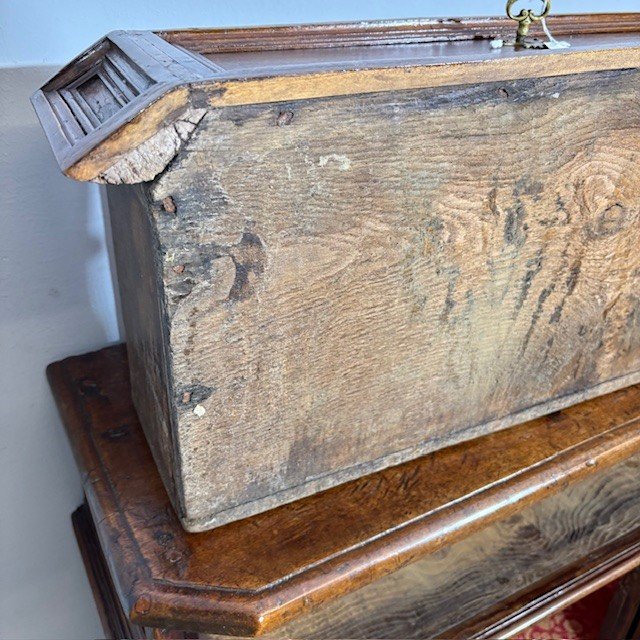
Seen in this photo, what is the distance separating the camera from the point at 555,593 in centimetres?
101

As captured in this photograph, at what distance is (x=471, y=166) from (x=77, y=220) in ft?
1.73

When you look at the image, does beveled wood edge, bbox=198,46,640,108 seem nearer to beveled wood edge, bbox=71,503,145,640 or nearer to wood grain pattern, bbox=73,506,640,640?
wood grain pattern, bbox=73,506,640,640

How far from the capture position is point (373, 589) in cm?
94

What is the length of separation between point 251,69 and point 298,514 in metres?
→ 0.45

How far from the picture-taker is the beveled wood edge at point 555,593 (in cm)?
95

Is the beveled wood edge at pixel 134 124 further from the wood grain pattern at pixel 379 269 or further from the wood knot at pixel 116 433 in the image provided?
the wood knot at pixel 116 433

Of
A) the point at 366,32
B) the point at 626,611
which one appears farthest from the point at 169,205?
the point at 626,611

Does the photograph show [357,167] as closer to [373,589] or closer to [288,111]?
[288,111]

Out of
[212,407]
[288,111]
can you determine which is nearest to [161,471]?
[212,407]

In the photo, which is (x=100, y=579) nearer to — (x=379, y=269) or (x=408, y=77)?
(x=379, y=269)

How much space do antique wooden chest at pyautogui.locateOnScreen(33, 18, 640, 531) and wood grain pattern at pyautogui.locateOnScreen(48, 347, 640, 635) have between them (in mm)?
30

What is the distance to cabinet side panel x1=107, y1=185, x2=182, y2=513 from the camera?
23.4 inches

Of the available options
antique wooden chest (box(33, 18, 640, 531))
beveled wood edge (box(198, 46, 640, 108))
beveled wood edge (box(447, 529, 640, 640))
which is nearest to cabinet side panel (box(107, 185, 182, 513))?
antique wooden chest (box(33, 18, 640, 531))

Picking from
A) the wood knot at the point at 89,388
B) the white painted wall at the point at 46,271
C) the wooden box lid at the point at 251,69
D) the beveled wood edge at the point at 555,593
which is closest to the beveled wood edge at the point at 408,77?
the wooden box lid at the point at 251,69
